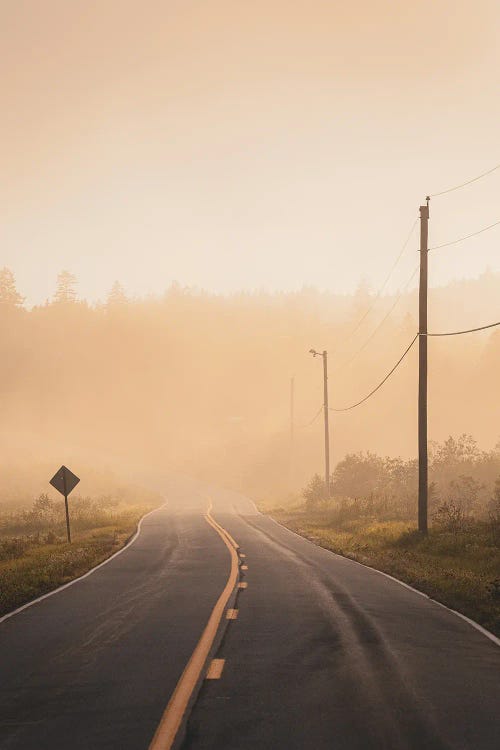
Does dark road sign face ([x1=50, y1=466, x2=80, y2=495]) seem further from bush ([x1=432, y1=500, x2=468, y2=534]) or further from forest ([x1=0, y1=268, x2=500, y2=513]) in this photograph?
forest ([x1=0, y1=268, x2=500, y2=513])

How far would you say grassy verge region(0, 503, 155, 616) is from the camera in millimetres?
14306

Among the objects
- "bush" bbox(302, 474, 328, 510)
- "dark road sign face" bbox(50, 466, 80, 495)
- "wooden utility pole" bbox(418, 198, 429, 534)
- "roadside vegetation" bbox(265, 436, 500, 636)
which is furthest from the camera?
"bush" bbox(302, 474, 328, 510)

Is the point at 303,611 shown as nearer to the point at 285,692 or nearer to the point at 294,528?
the point at 285,692

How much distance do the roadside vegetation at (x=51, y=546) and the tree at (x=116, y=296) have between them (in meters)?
141

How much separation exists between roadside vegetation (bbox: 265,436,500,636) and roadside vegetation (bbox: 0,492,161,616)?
8370 mm

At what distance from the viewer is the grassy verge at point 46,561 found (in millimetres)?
14306

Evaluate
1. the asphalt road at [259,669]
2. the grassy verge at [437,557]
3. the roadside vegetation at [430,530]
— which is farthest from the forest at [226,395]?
the asphalt road at [259,669]

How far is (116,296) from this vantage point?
623ft

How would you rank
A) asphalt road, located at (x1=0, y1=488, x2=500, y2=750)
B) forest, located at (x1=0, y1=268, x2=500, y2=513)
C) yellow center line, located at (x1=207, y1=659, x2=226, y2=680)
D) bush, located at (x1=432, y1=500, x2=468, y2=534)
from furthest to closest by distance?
1. forest, located at (x1=0, y1=268, x2=500, y2=513)
2. bush, located at (x1=432, y1=500, x2=468, y2=534)
3. yellow center line, located at (x1=207, y1=659, x2=226, y2=680)
4. asphalt road, located at (x1=0, y1=488, x2=500, y2=750)

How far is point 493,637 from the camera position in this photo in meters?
10.5

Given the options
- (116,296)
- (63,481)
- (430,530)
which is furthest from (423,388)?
(116,296)

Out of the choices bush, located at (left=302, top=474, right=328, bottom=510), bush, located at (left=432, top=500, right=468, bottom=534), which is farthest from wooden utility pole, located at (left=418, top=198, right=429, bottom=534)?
bush, located at (left=302, top=474, right=328, bottom=510)

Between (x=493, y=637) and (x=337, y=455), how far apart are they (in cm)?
7801

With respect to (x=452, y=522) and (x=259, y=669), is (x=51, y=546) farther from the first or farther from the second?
(x=259, y=669)
